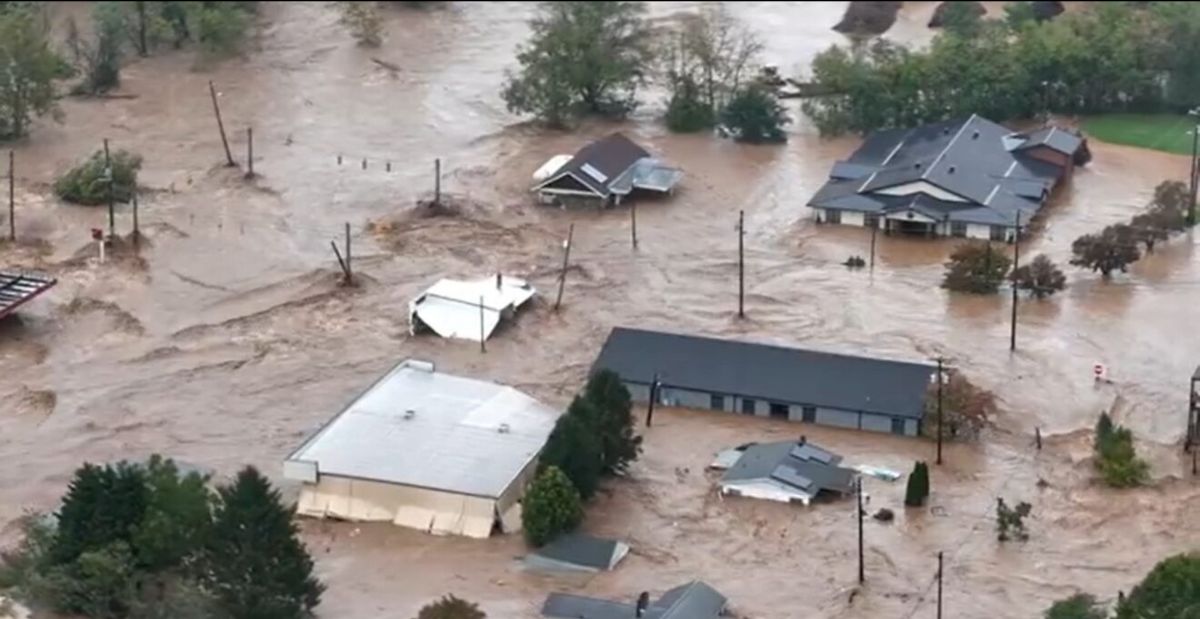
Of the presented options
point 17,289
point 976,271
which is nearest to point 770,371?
point 976,271

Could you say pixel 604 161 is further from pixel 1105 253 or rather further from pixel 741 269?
pixel 1105 253

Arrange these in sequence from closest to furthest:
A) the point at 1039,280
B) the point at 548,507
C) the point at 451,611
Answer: the point at 451,611
the point at 548,507
the point at 1039,280

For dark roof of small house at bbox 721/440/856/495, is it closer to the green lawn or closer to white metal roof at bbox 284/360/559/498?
white metal roof at bbox 284/360/559/498

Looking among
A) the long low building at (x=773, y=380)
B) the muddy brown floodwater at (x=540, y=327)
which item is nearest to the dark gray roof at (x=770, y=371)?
the long low building at (x=773, y=380)

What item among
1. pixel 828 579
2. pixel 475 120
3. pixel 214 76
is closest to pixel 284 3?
pixel 214 76

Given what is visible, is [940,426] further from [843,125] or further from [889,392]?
[843,125]
